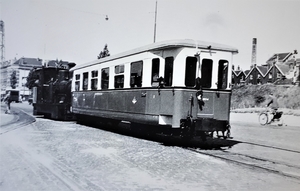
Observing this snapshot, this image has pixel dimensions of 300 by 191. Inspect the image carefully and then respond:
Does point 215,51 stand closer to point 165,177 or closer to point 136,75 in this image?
point 136,75

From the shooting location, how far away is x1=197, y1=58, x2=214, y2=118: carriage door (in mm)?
8297

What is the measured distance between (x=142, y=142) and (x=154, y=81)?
1.79 m

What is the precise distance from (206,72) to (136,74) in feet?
6.88

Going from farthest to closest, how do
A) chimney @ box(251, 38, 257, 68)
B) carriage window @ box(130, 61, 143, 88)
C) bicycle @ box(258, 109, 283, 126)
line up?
1. bicycle @ box(258, 109, 283, 126)
2. carriage window @ box(130, 61, 143, 88)
3. chimney @ box(251, 38, 257, 68)

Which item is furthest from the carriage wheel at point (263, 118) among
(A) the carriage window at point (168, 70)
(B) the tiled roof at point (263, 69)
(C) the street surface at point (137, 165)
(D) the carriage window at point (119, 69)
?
(A) the carriage window at point (168, 70)

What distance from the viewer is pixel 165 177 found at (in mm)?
5383

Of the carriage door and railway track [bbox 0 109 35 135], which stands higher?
the carriage door

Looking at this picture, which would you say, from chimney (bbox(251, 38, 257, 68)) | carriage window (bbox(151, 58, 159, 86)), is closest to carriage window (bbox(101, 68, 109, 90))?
carriage window (bbox(151, 58, 159, 86))

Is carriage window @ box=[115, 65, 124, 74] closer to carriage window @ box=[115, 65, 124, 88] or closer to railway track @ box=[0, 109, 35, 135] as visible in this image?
carriage window @ box=[115, 65, 124, 88]

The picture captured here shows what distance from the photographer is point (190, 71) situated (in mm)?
8328

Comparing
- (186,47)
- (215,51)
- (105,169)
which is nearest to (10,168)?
(105,169)

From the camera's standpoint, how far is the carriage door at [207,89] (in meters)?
8.30

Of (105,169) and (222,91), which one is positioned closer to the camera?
(105,169)

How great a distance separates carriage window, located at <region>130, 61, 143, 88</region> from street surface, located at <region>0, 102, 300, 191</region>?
1.68 meters
